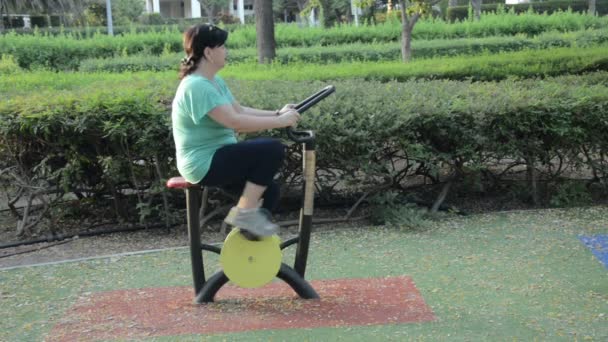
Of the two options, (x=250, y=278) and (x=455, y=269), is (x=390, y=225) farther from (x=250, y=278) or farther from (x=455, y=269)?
(x=250, y=278)

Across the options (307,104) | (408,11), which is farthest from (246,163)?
(408,11)

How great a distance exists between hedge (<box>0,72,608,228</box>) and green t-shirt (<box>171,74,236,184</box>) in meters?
1.90

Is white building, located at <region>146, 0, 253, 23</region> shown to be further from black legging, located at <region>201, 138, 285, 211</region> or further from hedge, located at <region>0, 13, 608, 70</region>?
black legging, located at <region>201, 138, 285, 211</region>

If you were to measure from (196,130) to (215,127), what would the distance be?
0.36 ft

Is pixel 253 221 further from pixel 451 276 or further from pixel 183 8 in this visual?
pixel 183 8

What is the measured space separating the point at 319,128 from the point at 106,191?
216 cm

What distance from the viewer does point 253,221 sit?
170 inches

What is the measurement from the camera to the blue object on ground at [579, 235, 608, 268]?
5.39 m

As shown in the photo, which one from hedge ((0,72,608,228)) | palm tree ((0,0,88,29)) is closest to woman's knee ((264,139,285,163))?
hedge ((0,72,608,228))

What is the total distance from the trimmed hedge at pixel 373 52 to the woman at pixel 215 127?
35.1 feet

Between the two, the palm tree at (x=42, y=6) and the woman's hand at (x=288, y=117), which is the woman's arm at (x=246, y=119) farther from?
the palm tree at (x=42, y=6)

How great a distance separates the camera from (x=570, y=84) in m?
8.28

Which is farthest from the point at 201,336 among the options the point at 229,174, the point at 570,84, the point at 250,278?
the point at 570,84

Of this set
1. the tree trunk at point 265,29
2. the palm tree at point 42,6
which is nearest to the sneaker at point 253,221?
the tree trunk at point 265,29
